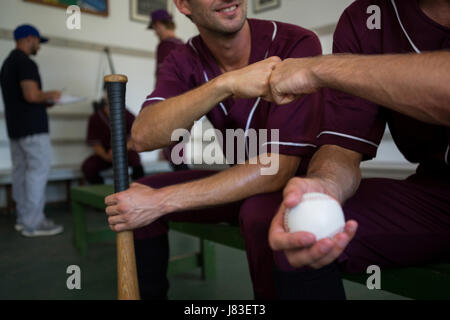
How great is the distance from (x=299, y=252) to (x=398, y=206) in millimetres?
312

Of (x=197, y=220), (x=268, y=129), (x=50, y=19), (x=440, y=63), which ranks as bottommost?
(x=197, y=220)

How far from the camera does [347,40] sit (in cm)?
98

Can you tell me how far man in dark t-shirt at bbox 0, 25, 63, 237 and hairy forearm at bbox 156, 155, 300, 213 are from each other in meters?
2.12

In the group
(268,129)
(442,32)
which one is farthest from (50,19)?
(442,32)

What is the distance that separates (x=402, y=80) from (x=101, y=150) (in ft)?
11.7

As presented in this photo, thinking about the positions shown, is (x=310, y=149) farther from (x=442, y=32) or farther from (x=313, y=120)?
(x=442, y=32)

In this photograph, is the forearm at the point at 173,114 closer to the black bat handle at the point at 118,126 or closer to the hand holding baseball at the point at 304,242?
the black bat handle at the point at 118,126

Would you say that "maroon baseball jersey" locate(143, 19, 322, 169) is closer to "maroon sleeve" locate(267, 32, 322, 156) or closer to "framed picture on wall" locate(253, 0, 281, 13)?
"maroon sleeve" locate(267, 32, 322, 156)

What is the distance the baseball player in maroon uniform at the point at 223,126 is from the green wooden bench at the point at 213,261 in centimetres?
8

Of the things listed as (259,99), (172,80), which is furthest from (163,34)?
(259,99)

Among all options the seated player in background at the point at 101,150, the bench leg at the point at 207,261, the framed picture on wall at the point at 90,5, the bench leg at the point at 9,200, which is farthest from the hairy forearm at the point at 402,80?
the framed picture on wall at the point at 90,5

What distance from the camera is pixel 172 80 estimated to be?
123cm

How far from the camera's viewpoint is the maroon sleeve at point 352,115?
932 millimetres
